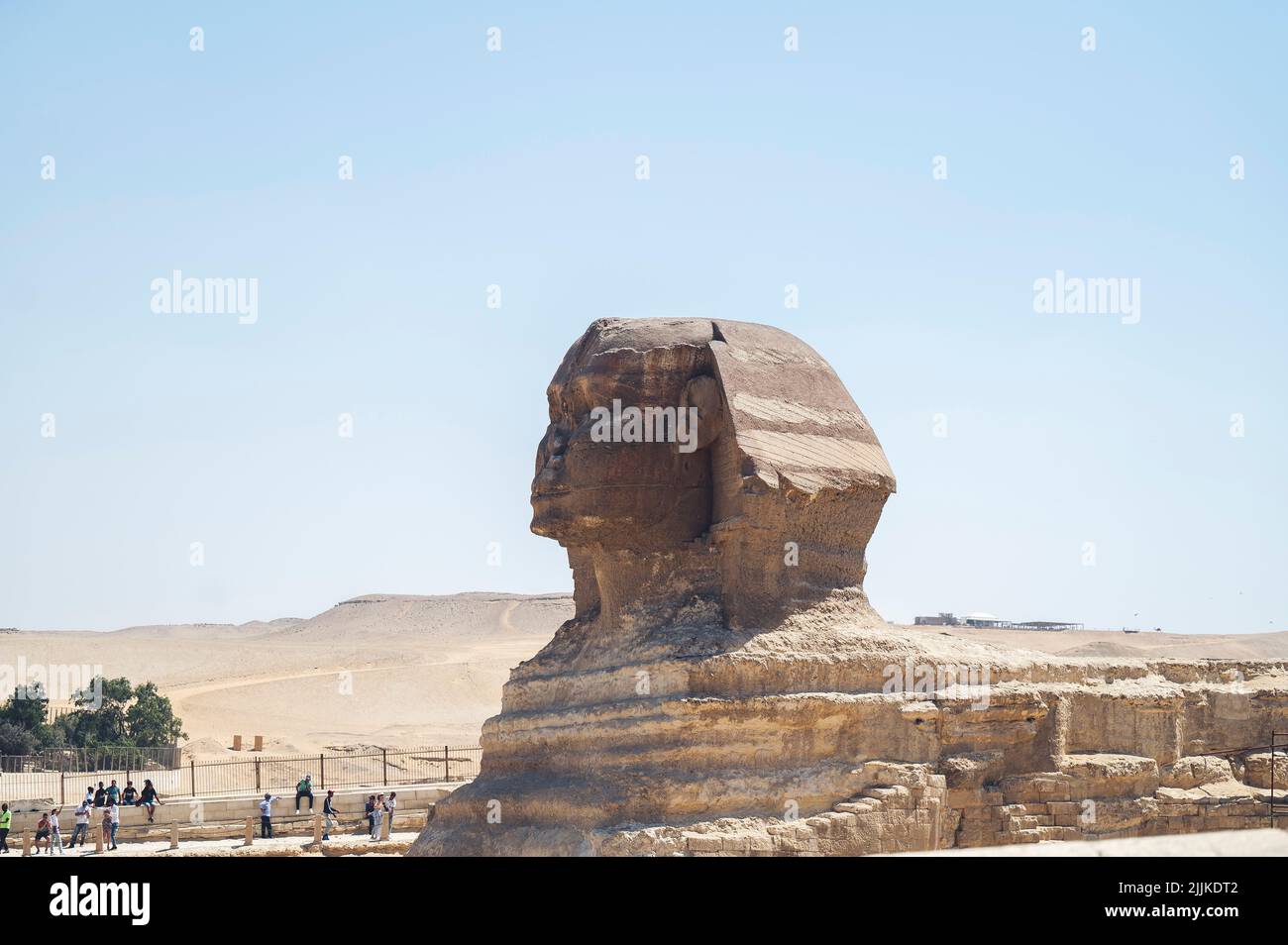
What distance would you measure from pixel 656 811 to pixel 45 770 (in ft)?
67.8

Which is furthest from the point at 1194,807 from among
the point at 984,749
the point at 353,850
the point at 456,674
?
the point at 456,674

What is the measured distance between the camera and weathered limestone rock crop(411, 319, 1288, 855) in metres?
12.1

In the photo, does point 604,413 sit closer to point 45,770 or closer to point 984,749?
point 984,749

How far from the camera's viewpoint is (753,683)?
40.4ft

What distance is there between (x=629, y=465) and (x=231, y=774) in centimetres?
2145

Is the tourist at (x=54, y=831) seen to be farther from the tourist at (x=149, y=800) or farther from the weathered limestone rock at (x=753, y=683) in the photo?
the weathered limestone rock at (x=753, y=683)

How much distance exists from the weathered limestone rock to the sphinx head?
0.02 meters

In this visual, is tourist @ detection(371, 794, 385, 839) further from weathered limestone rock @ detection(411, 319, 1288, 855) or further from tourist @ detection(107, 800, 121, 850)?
weathered limestone rock @ detection(411, 319, 1288, 855)

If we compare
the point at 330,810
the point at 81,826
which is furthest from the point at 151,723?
the point at 330,810

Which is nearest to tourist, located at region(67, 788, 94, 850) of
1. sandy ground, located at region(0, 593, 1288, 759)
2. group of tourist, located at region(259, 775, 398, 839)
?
group of tourist, located at region(259, 775, 398, 839)

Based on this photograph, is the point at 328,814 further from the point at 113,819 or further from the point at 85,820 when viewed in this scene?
the point at 85,820

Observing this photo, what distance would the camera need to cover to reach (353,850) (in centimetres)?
1850
